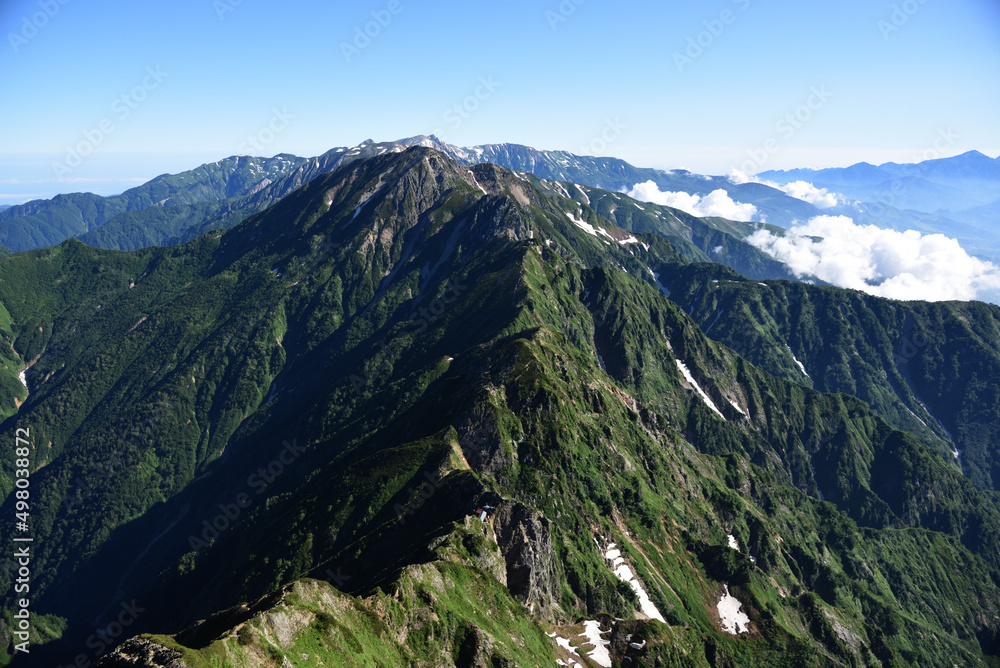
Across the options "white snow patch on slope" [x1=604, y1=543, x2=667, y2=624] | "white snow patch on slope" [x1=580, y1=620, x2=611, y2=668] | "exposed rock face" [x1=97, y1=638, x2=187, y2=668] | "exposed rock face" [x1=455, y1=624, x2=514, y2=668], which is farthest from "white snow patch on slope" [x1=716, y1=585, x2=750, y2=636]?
"exposed rock face" [x1=97, y1=638, x2=187, y2=668]

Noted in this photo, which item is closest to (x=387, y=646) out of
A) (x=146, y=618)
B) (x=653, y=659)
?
(x=653, y=659)

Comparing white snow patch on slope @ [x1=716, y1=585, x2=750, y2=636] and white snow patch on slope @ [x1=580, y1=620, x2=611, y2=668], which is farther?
white snow patch on slope @ [x1=716, y1=585, x2=750, y2=636]

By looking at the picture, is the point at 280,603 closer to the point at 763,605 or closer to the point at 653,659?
the point at 653,659

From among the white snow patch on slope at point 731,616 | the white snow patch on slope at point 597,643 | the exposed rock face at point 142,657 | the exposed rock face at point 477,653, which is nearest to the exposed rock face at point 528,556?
the white snow patch on slope at point 597,643

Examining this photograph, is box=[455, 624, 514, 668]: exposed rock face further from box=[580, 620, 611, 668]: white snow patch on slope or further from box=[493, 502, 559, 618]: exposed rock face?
box=[580, 620, 611, 668]: white snow patch on slope

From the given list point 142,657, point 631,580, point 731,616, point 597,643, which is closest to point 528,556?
point 597,643

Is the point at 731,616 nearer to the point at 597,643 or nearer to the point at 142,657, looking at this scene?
the point at 597,643

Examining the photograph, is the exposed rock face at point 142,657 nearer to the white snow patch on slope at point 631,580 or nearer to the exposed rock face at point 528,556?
the exposed rock face at point 528,556
